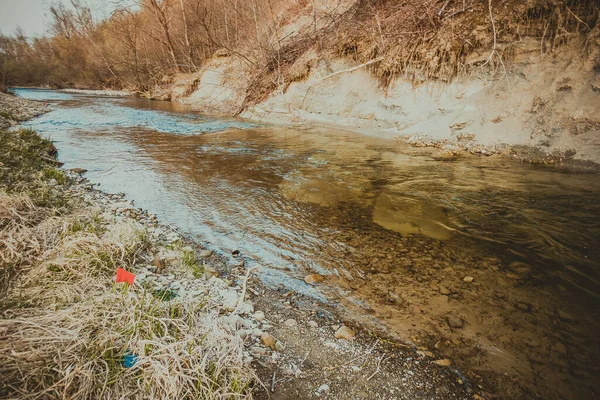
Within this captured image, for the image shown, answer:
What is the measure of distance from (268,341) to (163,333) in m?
0.69

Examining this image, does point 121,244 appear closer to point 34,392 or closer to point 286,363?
point 34,392

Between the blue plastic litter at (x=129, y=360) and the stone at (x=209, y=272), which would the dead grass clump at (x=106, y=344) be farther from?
the stone at (x=209, y=272)

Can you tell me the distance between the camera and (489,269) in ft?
9.61

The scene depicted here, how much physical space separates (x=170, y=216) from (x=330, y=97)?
881 centimetres

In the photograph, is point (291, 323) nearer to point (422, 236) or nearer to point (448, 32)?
point (422, 236)

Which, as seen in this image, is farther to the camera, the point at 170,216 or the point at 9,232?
the point at 170,216

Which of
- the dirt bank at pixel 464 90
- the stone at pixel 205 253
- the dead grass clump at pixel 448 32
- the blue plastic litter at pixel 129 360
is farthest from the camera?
the dead grass clump at pixel 448 32

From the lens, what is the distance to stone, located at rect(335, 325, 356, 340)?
6.96 feet

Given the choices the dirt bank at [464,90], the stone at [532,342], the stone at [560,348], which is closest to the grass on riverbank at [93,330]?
the stone at [532,342]

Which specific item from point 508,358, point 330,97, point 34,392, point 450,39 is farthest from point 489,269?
point 330,97

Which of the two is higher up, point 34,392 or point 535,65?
point 535,65

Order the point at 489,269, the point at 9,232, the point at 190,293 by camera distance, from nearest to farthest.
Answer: the point at 190,293 → the point at 9,232 → the point at 489,269

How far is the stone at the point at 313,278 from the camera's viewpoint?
2.79 meters

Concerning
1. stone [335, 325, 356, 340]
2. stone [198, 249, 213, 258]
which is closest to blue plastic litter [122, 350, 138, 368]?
stone [335, 325, 356, 340]
